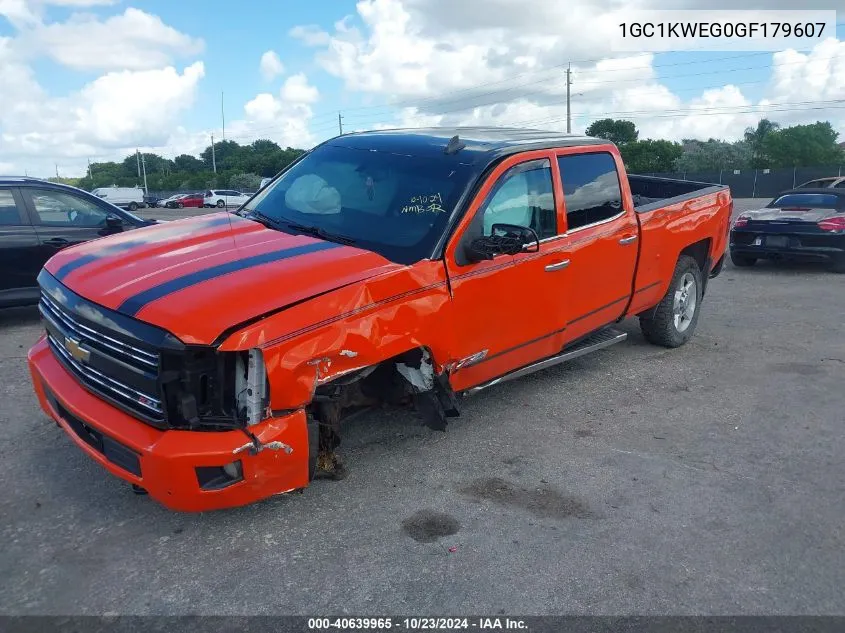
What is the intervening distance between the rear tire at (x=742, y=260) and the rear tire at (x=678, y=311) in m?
5.09

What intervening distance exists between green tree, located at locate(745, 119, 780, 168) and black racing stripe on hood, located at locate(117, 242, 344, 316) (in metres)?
72.4

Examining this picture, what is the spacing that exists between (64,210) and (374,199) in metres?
4.72

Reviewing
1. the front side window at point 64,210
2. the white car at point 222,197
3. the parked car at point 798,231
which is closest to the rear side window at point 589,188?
the front side window at point 64,210

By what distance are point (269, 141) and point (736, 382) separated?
118687mm

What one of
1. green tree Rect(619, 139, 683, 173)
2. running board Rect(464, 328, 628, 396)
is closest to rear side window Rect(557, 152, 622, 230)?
running board Rect(464, 328, 628, 396)

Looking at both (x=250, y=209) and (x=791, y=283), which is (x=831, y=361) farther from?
(x=250, y=209)

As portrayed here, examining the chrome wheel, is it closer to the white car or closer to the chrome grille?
the chrome grille

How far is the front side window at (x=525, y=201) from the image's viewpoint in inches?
165

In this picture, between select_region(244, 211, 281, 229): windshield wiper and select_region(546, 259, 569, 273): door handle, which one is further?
select_region(546, 259, 569, 273): door handle

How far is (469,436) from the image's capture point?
449 centimetres

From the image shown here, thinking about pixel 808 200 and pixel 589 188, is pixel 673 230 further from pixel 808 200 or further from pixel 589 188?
pixel 808 200

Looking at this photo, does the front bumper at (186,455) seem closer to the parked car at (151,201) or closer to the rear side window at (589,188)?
the rear side window at (589,188)

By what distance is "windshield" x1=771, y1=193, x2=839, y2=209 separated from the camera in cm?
1101

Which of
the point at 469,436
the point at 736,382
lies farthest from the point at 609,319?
the point at 469,436
